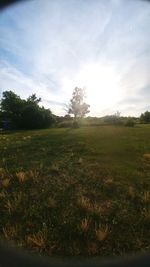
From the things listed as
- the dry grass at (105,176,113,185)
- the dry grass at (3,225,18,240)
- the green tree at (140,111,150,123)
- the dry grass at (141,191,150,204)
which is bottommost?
the dry grass at (3,225,18,240)

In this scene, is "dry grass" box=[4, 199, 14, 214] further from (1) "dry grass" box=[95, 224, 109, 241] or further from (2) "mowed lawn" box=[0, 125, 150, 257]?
(1) "dry grass" box=[95, 224, 109, 241]

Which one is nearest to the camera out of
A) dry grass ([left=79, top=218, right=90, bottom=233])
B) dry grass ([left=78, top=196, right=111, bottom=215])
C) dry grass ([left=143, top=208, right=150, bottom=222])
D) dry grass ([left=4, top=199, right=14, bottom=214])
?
dry grass ([left=79, top=218, right=90, bottom=233])

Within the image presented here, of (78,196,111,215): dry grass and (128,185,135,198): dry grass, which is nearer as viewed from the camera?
(78,196,111,215): dry grass

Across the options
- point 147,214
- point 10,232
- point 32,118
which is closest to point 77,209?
Answer: point 147,214

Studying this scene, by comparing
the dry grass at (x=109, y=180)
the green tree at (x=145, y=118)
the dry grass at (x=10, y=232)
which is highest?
the green tree at (x=145, y=118)

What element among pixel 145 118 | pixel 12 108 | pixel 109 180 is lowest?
pixel 109 180

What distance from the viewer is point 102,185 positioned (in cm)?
779

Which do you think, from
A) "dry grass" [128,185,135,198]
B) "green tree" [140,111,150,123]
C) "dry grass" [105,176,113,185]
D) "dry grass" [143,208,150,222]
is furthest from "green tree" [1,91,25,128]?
"dry grass" [143,208,150,222]

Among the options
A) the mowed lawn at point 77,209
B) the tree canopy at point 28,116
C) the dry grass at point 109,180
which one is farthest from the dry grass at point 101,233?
the tree canopy at point 28,116

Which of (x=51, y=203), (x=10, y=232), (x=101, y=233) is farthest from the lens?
(x=51, y=203)

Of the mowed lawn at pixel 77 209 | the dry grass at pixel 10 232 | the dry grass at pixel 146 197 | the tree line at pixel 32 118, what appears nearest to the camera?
the mowed lawn at pixel 77 209

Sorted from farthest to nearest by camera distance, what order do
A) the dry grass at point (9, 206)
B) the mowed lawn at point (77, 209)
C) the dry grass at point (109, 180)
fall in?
the dry grass at point (109, 180)
the dry grass at point (9, 206)
the mowed lawn at point (77, 209)

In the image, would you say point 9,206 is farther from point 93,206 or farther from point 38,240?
point 93,206

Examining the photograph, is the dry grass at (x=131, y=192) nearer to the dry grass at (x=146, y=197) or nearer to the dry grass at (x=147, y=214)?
the dry grass at (x=146, y=197)
